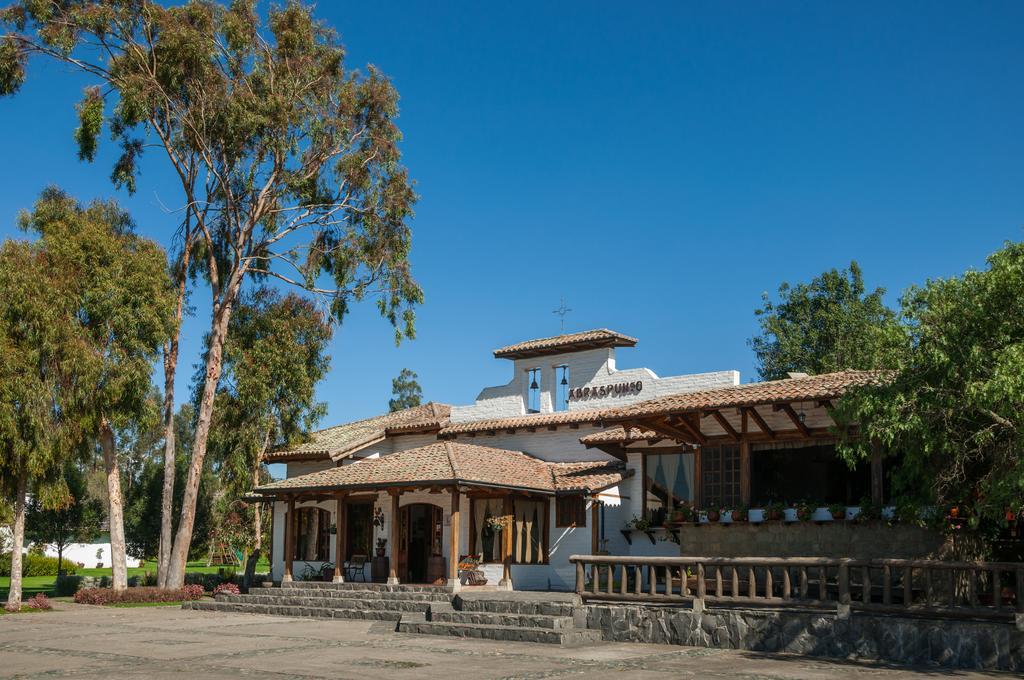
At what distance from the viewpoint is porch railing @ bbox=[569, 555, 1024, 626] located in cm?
1305

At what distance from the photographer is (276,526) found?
2928 cm

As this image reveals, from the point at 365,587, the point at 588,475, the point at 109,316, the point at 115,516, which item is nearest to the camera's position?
the point at 365,587

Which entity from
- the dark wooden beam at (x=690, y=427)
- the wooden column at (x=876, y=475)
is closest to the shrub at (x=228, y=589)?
the dark wooden beam at (x=690, y=427)

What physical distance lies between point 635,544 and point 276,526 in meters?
11.4

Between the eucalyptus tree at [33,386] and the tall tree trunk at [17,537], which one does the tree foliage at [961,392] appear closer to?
the eucalyptus tree at [33,386]

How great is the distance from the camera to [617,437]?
944 inches

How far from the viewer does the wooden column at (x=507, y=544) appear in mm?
23297

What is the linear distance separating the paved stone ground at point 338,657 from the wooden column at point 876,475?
407 cm

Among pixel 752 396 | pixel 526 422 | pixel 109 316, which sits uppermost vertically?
pixel 109 316

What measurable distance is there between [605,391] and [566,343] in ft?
5.71

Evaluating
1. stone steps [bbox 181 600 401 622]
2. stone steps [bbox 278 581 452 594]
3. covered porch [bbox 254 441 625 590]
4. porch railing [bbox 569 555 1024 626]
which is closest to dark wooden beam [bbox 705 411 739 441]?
porch railing [bbox 569 555 1024 626]

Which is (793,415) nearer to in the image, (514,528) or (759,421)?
(759,421)

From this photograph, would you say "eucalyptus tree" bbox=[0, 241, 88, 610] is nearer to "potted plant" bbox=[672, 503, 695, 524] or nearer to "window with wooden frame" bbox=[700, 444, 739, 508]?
"potted plant" bbox=[672, 503, 695, 524]

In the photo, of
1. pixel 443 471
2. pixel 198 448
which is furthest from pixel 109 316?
pixel 443 471
